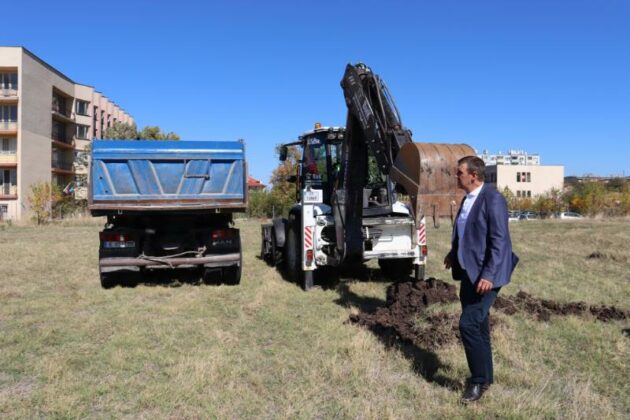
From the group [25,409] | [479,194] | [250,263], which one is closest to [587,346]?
[479,194]

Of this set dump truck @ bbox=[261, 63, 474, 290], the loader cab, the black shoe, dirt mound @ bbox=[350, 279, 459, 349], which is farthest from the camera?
the loader cab

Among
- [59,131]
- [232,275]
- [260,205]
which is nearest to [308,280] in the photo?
[232,275]

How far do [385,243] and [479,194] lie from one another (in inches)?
189

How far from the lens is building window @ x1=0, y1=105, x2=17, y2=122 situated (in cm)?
4616

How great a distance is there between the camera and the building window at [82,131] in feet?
195

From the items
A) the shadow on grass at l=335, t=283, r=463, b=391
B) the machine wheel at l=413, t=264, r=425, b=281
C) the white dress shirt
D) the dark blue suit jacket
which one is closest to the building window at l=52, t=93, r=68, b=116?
the machine wheel at l=413, t=264, r=425, b=281

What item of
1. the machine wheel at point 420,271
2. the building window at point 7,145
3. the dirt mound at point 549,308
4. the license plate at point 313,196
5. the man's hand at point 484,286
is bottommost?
the dirt mound at point 549,308

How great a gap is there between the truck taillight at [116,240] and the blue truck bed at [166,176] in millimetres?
445

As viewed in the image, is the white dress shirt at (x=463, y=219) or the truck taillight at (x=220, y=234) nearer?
the white dress shirt at (x=463, y=219)

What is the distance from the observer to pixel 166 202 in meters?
9.04

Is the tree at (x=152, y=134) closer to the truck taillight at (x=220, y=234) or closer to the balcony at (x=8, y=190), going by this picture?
the balcony at (x=8, y=190)

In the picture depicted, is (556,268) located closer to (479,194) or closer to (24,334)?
(479,194)

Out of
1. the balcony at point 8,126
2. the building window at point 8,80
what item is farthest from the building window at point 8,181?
the building window at point 8,80

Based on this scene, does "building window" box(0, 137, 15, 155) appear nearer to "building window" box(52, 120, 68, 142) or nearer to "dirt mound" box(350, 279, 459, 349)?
"building window" box(52, 120, 68, 142)
